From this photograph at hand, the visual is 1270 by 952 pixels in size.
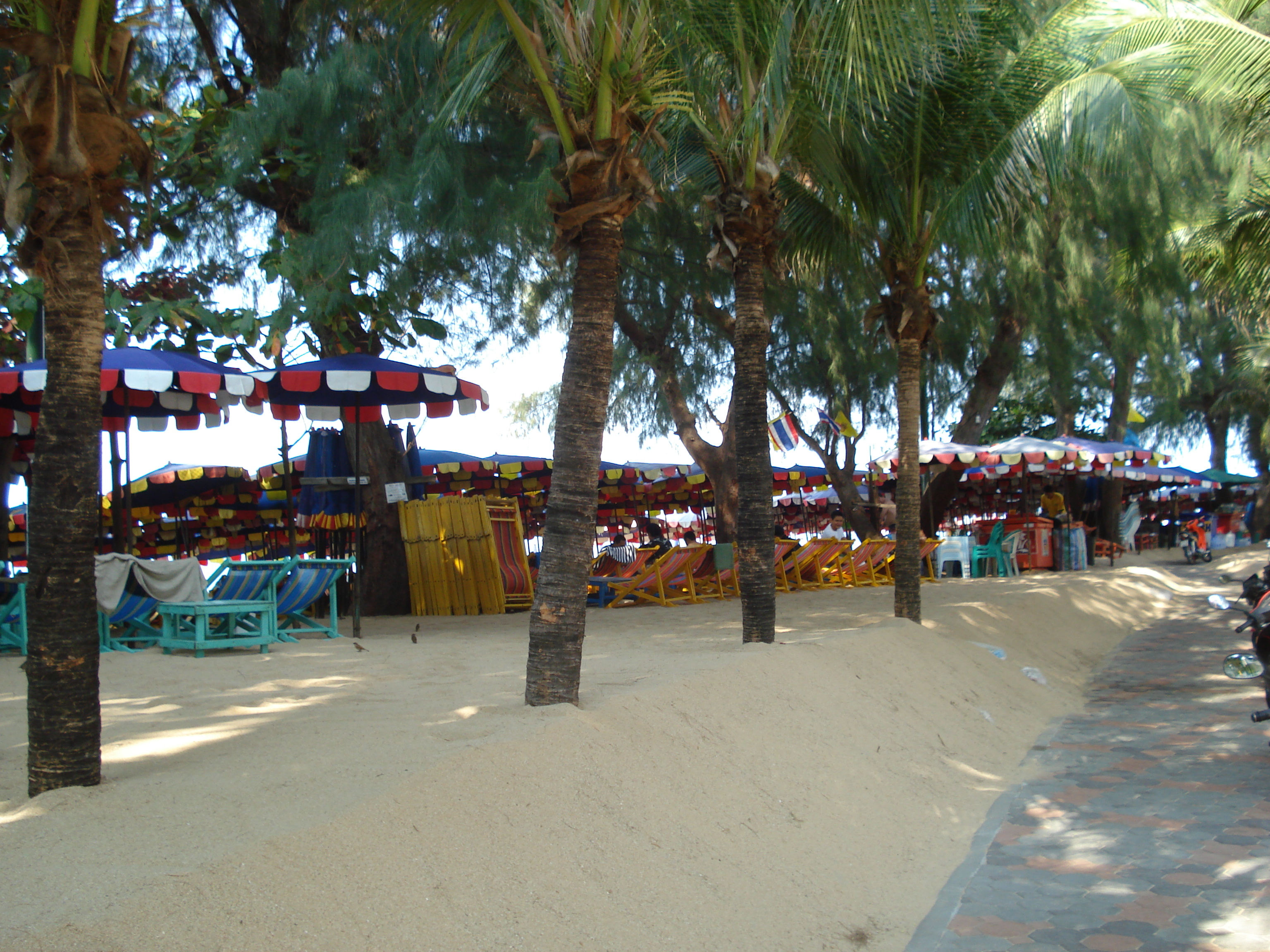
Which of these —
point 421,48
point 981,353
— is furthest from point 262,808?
point 981,353

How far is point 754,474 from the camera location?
778 cm

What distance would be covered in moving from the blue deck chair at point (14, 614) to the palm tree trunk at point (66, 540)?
441 cm

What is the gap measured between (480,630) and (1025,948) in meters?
7.00

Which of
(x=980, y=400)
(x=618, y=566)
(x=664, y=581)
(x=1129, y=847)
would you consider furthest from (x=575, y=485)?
(x=980, y=400)

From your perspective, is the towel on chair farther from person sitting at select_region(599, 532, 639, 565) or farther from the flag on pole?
the flag on pole

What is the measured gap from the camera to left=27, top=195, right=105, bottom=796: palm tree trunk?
3637 millimetres

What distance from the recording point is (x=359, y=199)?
10672 mm

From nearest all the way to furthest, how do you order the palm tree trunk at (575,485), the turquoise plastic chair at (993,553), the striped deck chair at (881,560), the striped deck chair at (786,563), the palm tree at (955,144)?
the palm tree trunk at (575,485) → the palm tree at (955,144) → the striped deck chair at (786,563) → the striped deck chair at (881,560) → the turquoise plastic chair at (993,553)

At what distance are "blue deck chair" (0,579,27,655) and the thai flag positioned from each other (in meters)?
13.4

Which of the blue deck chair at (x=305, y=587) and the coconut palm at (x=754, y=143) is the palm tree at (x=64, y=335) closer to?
the coconut palm at (x=754, y=143)

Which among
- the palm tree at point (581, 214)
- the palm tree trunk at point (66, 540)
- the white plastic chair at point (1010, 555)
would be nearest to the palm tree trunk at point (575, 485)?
the palm tree at point (581, 214)

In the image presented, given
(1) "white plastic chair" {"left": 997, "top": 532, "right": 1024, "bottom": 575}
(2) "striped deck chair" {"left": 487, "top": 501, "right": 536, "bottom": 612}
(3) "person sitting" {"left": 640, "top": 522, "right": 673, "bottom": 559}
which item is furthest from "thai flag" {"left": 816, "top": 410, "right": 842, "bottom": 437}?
(2) "striped deck chair" {"left": 487, "top": 501, "right": 536, "bottom": 612}

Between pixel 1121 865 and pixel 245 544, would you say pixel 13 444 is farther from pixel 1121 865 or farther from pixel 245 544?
pixel 245 544

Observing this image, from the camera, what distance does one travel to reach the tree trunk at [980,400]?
1905 centimetres
